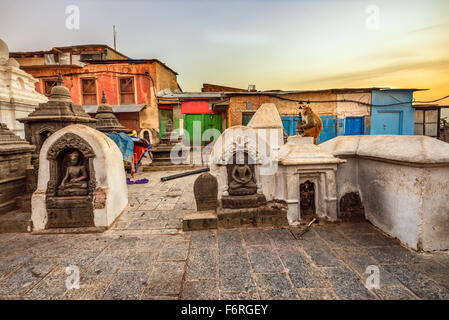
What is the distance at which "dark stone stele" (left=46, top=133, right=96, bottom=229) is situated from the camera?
3.98 m

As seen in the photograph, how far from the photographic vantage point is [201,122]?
1692cm

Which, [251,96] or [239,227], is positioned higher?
[251,96]

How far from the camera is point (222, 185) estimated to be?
14.0 feet

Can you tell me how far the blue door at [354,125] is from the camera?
1470cm

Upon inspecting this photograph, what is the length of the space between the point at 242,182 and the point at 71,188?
318 centimetres

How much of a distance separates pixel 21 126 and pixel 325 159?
9654 millimetres

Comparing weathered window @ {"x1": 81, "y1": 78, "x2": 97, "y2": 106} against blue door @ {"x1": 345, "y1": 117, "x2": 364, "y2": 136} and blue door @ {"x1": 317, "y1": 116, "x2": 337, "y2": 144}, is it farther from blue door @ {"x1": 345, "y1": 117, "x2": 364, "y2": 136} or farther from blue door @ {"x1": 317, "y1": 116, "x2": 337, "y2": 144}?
blue door @ {"x1": 345, "y1": 117, "x2": 364, "y2": 136}

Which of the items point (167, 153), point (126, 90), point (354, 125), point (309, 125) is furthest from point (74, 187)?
point (354, 125)

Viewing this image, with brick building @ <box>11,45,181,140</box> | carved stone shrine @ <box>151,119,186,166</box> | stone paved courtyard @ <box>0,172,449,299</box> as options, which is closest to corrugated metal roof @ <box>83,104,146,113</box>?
brick building @ <box>11,45,181,140</box>

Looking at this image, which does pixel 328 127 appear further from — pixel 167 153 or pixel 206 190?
pixel 206 190

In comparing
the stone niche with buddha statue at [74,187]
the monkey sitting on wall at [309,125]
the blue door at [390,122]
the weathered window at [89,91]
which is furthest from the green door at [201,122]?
the stone niche with buddha statue at [74,187]
